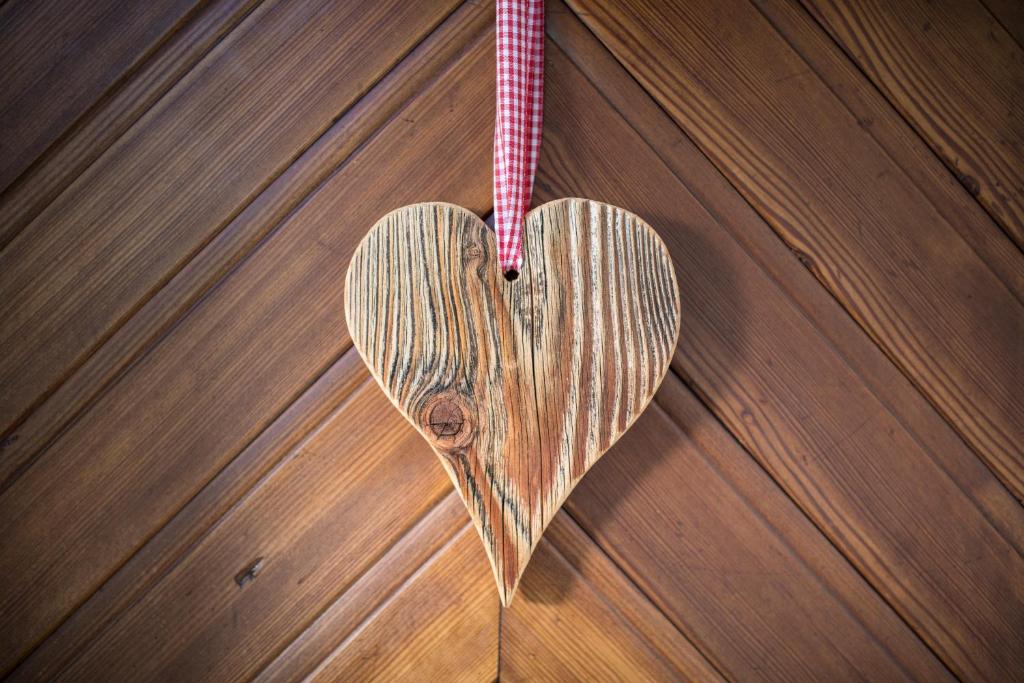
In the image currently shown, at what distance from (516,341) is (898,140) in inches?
17.1

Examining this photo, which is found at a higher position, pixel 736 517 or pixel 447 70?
pixel 447 70

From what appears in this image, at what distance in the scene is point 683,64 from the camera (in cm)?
69

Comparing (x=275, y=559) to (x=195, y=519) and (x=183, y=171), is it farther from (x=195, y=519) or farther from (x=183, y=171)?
(x=183, y=171)

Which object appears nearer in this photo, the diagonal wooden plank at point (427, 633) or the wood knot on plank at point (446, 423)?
the wood knot on plank at point (446, 423)

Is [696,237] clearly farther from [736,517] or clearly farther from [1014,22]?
[1014,22]

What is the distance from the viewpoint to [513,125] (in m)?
0.63

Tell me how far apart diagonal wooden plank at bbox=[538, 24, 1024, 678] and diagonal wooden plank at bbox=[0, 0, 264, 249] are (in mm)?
325

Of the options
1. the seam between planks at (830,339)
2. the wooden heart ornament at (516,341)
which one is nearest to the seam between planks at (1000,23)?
the seam between planks at (830,339)

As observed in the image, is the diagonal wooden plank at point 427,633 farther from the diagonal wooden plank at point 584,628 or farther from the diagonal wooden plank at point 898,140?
Result: the diagonal wooden plank at point 898,140

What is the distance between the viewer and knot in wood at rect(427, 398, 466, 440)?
0.59 meters

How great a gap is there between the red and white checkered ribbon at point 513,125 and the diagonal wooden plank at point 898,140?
244 millimetres

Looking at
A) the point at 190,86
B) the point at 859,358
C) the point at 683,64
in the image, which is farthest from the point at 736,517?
the point at 190,86

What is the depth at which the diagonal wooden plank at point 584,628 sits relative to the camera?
70 centimetres

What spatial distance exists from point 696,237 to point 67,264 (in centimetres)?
60
